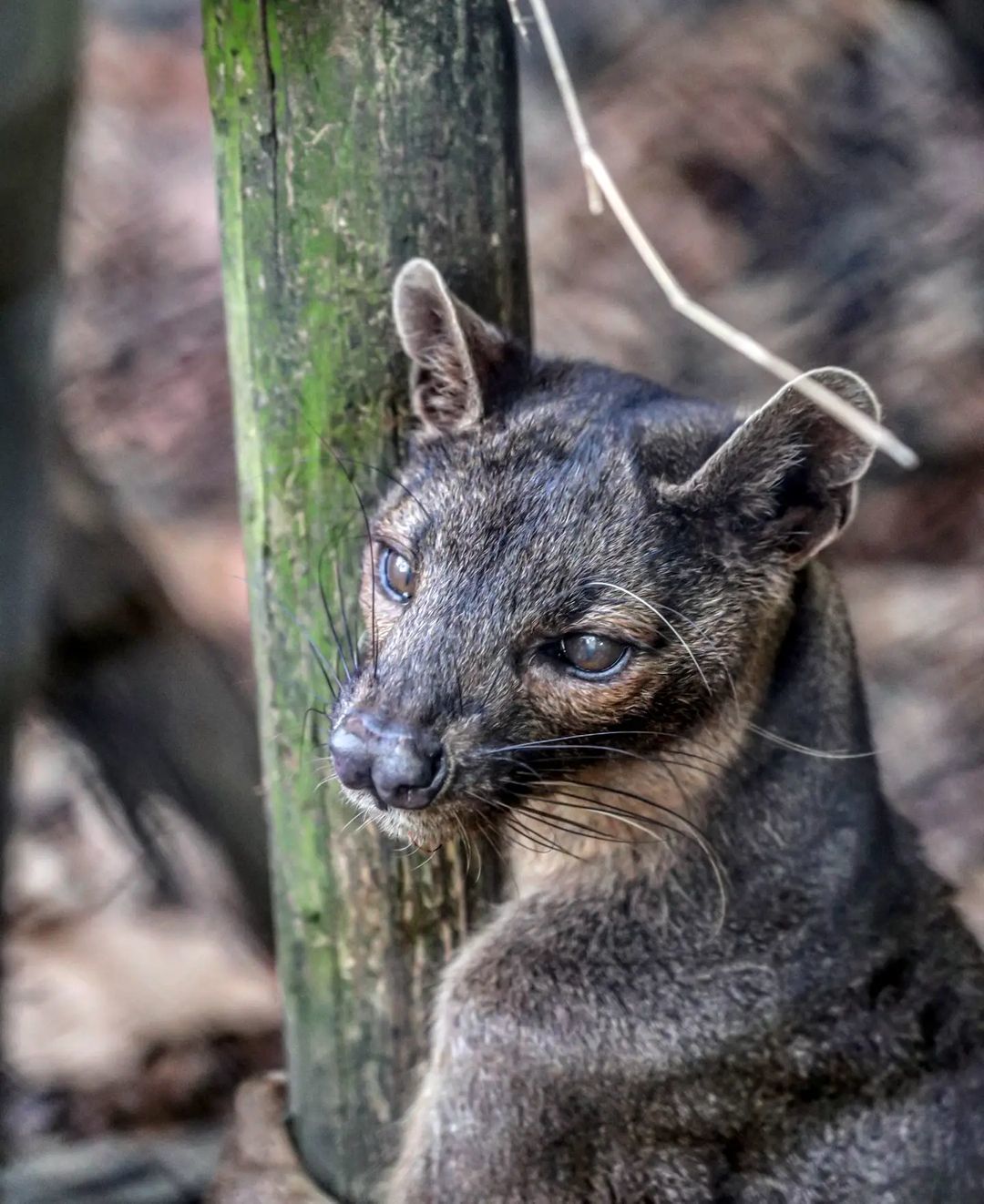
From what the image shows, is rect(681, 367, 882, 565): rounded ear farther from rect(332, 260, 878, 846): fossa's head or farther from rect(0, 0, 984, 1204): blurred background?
rect(0, 0, 984, 1204): blurred background

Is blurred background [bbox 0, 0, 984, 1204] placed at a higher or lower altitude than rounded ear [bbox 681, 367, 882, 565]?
lower

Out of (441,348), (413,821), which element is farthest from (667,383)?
(413,821)

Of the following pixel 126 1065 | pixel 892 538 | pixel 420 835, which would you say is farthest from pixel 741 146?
pixel 126 1065

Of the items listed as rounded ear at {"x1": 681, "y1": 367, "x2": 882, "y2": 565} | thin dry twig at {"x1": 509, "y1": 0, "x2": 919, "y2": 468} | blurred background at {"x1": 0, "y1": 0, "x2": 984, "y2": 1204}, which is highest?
thin dry twig at {"x1": 509, "y1": 0, "x2": 919, "y2": 468}

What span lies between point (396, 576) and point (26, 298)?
4.91ft

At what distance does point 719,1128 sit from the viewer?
278 cm

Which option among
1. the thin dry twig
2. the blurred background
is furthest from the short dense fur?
the blurred background

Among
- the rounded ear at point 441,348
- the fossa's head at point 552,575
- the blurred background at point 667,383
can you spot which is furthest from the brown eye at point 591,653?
the blurred background at point 667,383

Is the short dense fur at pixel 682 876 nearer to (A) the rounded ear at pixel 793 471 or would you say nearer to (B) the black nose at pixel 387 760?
(A) the rounded ear at pixel 793 471

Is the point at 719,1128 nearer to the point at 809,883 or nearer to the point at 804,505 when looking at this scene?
the point at 809,883

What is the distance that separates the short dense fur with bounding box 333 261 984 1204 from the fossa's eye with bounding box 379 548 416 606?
0.02 metres

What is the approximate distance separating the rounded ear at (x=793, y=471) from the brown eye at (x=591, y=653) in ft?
0.92

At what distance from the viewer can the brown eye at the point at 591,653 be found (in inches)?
99.9

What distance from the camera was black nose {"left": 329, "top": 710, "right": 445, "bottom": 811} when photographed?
237 cm
